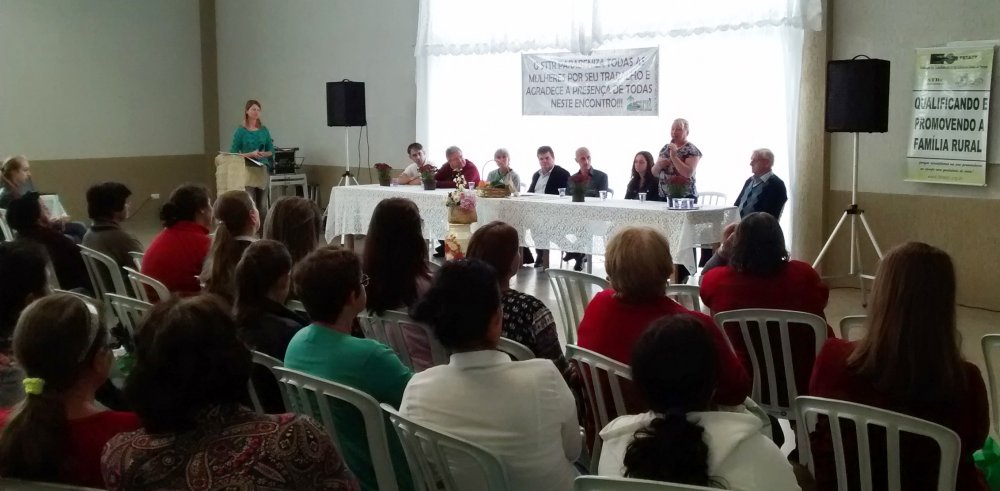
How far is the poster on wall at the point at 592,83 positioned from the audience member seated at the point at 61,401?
6.87m

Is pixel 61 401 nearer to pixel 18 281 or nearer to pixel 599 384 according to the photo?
pixel 18 281

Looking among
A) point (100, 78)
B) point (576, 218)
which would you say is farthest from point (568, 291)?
point (100, 78)

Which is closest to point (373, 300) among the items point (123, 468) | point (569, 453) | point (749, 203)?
point (569, 453)

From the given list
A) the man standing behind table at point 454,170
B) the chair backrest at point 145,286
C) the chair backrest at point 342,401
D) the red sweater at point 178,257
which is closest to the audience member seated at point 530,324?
the chair backrest at point 342,401

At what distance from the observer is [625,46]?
8461 millimetres

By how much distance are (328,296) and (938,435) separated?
1.41 metres

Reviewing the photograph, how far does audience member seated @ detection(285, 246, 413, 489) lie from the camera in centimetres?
237

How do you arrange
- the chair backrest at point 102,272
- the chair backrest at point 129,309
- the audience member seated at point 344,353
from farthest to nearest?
the chair backrest at point 102,272 < the chair backrest at point 129,309 < the audience member seated at point 344,353

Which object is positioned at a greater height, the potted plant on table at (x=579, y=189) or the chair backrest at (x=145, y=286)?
the potted plant on table at (x=579, y=189)

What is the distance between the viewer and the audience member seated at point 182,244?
4.12 metres

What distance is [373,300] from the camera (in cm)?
321

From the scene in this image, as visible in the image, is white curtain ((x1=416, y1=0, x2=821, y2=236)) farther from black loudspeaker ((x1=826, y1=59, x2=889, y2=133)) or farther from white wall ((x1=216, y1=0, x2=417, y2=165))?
black loudspeaker ((x1=826, y1=59, x2=889, y2=133))

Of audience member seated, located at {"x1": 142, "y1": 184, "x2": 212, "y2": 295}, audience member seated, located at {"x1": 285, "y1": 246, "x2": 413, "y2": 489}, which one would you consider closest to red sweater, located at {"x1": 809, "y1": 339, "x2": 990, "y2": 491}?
audience member seated, located at {"x1": 285, "y1": 246, "x2": 413, "y2": 489}

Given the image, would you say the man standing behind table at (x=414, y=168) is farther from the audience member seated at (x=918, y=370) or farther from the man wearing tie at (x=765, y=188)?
the audience member seated at (x=918, y=370)
